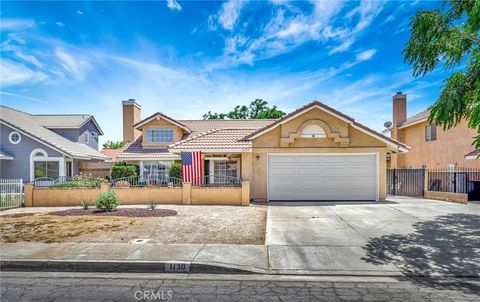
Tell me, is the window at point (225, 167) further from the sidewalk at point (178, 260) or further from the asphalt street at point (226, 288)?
the asphalt street at point (226, 288)

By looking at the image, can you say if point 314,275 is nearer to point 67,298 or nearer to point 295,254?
point 295,254

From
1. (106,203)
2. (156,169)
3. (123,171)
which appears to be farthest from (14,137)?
(106,203)

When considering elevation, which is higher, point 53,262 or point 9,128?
point 9,128

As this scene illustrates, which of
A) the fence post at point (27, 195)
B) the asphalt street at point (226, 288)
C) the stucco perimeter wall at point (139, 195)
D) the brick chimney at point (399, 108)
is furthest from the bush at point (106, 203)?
the brick chimney at point (399, 108)

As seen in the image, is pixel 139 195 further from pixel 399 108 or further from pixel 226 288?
pixel 399 108

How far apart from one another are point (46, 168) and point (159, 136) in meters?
9.10

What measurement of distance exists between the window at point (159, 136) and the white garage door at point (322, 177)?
430 inches

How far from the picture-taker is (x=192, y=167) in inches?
599

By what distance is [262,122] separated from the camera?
2695cm

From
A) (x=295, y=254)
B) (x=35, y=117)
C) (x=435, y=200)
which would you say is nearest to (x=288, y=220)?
(x=295, y=254)

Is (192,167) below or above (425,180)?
above

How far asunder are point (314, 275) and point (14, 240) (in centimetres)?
796

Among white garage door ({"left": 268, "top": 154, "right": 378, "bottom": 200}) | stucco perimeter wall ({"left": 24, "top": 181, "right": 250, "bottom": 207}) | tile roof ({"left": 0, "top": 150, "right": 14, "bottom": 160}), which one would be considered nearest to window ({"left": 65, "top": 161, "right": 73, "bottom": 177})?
tile roof ({"left": 0, "top": 150, "right": 14, "bottom": 160})

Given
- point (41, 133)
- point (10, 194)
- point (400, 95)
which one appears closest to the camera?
point (10, 194)
